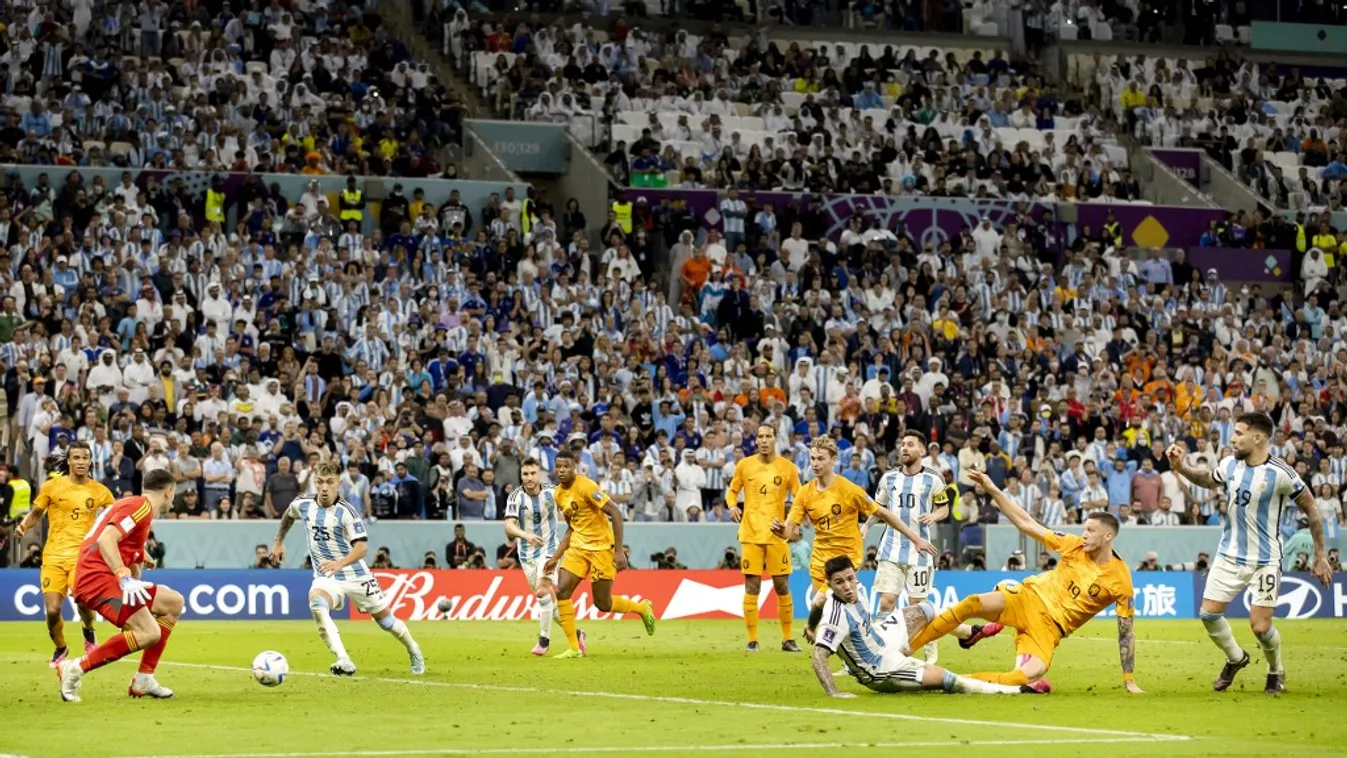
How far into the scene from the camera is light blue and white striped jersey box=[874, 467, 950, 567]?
1972 centimetres

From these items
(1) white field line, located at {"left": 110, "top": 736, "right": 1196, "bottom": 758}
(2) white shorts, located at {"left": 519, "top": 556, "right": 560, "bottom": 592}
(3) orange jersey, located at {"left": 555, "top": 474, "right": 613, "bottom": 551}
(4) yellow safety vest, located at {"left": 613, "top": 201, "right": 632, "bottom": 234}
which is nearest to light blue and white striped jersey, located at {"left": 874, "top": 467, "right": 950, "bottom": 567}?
(3) orange jersey, located at {"left": 555, "top": 474, "right": 613, "bottom": 551}

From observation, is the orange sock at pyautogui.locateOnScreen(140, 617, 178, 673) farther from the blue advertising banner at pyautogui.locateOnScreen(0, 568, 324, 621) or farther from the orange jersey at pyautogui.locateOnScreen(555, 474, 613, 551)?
the blue advertising banner at pyautogui.locateOnScreen(0, 568, 324, 621)

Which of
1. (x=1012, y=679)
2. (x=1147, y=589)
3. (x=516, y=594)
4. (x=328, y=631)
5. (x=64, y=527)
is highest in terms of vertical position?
(x=64, y=527)

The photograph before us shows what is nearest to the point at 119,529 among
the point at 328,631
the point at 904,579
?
the point at 328,631

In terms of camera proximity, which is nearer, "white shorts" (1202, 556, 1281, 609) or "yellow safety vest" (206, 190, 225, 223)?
"white shorts" (1202, 556, 1281, 609)

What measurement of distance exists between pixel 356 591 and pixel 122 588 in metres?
3.30

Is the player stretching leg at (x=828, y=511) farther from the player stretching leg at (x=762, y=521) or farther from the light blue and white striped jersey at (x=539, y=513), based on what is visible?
the light blue and white striped jersey at (x=539, y=513)

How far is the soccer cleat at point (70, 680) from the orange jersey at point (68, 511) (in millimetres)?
3839

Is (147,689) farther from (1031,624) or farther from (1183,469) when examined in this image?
(1183,469)

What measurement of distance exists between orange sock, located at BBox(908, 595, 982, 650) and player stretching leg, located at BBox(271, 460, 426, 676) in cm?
480

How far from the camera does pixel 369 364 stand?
34.0 m

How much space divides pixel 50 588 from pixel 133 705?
4.51m

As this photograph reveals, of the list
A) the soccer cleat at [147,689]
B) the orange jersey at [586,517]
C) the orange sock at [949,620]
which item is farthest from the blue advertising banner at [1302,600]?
the soccer cleat at [147,689]

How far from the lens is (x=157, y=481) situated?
15.7m
